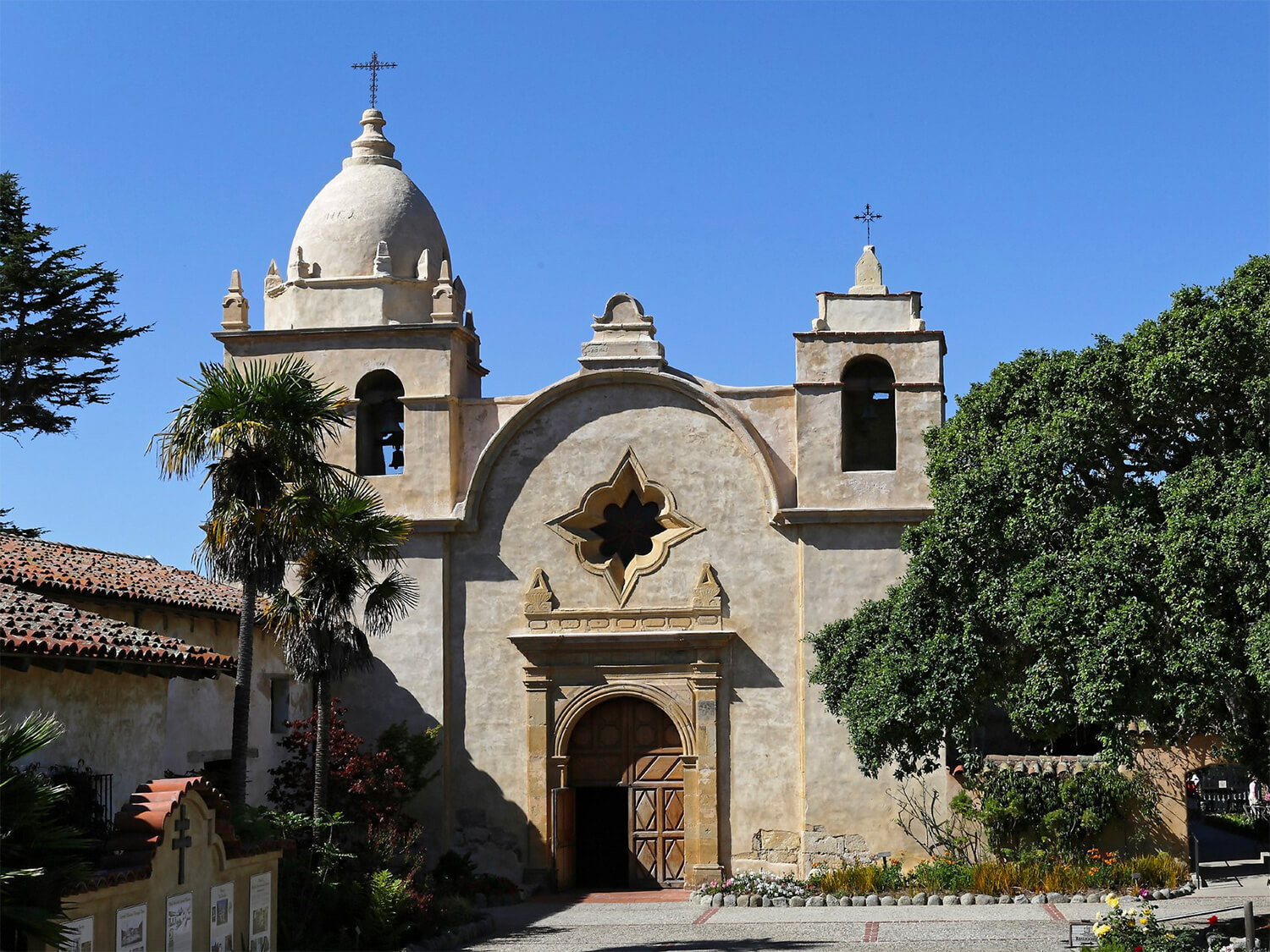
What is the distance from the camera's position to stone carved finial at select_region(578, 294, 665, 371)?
29984 millimetres

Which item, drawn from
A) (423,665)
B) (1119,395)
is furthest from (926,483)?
(423,665)

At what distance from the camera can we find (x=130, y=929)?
48.1ft

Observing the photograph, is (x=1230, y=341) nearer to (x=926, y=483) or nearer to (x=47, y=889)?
(x=926, y=483)

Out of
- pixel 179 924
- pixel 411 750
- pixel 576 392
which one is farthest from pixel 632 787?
pixel 179 924

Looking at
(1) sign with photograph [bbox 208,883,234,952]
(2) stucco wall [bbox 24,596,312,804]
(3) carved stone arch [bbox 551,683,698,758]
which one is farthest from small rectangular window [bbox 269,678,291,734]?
(1) sign with photograph [bbox 208,883,234,952]

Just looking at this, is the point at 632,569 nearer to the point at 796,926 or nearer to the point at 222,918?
the point at 796,926

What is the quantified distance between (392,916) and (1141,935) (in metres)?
9.68

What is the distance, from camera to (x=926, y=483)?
2861 centimetres

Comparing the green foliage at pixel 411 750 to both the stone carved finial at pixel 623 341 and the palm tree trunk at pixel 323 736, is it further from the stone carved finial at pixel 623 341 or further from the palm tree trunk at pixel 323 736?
the stone carved finial at pixel 623 341

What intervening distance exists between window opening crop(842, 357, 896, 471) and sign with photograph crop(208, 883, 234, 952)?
51.3 ft

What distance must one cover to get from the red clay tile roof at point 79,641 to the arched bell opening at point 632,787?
10.8 m

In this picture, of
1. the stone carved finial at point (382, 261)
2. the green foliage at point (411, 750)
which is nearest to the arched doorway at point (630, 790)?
the green foliage at point (411, 750)

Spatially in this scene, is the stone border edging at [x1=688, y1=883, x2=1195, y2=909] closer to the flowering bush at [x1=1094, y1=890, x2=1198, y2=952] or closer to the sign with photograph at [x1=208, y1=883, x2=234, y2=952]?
the flowering bush at [x1=1094, y1=890, x2=1198, y2=952]

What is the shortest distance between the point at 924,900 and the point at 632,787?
230 inches
